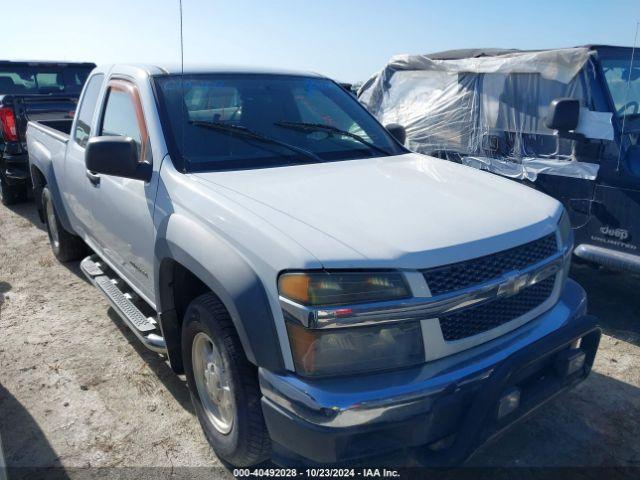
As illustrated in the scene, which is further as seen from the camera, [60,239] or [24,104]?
[24,104]

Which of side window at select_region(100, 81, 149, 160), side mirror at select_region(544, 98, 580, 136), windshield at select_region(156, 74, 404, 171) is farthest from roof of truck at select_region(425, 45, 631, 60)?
side window at select_region(100, 81, 149, 160)

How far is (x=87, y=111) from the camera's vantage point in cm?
421

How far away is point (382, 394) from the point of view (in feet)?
6.37

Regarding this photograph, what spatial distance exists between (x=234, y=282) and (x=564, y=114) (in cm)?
315

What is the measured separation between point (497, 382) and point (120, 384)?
2.39 metres

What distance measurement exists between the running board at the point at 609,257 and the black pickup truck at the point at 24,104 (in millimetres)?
6633

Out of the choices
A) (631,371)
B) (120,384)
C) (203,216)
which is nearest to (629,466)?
(631,371)

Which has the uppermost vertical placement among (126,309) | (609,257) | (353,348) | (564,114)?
(564,114)

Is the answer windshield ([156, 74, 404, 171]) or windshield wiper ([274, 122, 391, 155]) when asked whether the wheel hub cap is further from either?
windshield wiper ([274, 122, 391, 155])

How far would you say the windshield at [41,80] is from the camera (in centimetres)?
884

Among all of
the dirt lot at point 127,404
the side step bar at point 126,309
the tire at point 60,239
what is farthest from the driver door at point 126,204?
the tire at point 60,239

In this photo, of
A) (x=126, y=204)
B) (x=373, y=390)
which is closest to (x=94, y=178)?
(x=126, y=204)

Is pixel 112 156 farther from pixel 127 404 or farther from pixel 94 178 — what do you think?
pixel 127 404

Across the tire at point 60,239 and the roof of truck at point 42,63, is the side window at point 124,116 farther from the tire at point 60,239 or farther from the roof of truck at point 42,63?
the roof of truck at point 42,63
